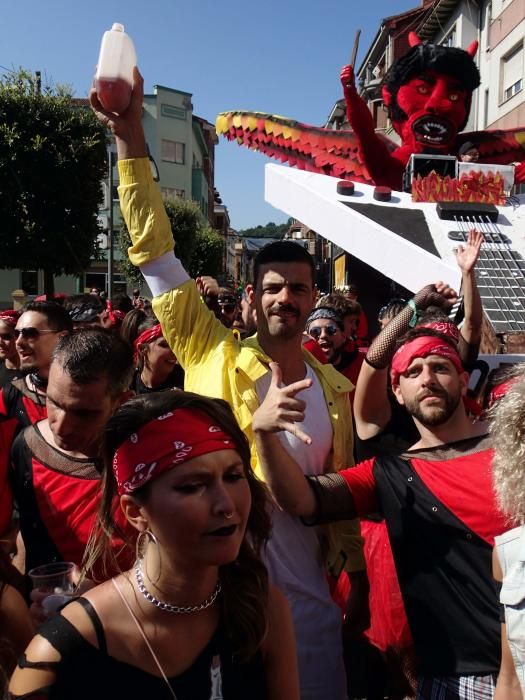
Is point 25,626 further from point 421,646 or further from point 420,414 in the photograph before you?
point 420,414

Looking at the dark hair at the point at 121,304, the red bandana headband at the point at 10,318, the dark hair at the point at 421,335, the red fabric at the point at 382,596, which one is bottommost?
the red fabric at the point at 382,596

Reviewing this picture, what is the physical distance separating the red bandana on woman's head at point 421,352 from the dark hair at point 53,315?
2.05 metres

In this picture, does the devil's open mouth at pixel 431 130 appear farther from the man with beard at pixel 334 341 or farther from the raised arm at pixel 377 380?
the raised arm at pixel 377 380

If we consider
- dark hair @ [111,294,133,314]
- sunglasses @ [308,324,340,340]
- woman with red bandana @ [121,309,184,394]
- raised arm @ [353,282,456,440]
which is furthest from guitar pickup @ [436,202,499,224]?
raised arm @ [353,282,456,440]

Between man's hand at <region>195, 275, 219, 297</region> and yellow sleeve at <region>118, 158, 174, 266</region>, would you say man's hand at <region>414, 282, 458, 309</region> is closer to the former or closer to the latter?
yellow sleeve at <region>118, 158, 174, 266</region>

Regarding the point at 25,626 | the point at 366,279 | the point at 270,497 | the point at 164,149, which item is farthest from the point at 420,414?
the point at 164,149

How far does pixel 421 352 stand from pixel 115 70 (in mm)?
1516

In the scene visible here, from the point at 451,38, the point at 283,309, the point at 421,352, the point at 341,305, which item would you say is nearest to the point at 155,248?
the point at 283,309

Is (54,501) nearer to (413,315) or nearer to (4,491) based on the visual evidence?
(4,491)

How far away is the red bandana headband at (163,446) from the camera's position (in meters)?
1.50

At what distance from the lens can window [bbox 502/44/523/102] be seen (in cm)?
1841

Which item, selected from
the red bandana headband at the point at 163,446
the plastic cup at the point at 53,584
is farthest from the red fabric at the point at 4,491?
the red bandana headband at the point at 163,446

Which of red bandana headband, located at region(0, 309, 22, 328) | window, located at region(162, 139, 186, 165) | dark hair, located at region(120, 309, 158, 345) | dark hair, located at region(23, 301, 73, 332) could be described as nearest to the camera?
dark hair, located at region(23, 301, 73, 332)

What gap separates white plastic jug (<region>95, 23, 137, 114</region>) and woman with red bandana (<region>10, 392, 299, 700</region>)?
1.22m
